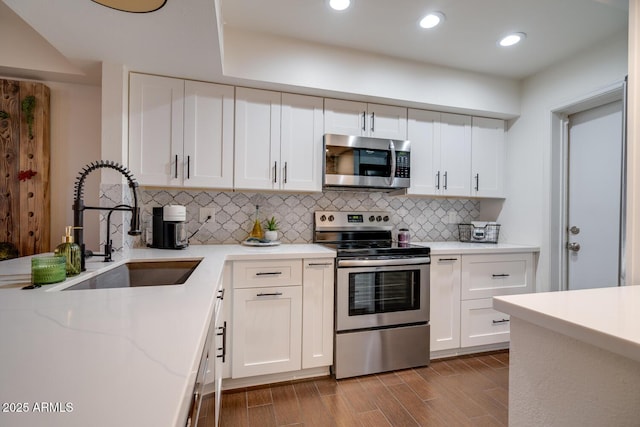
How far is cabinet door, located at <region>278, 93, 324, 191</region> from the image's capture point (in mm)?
2309

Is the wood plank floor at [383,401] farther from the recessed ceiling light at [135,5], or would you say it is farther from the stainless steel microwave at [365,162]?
the recessed ceiling light at [135,5]

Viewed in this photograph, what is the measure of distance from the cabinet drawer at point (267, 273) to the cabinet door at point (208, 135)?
0.68 m

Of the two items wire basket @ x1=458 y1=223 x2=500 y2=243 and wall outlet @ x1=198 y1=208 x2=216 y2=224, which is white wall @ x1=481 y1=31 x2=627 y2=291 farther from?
wall outlet @ x1=198 y1=208 x2=216 y2=224

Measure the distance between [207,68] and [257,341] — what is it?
192 cm

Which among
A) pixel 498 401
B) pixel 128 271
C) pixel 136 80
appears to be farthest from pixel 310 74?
pixel 498 401

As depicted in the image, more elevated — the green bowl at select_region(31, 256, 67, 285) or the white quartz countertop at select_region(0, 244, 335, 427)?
the green bowl at select_region(31, 256, 67, 285)

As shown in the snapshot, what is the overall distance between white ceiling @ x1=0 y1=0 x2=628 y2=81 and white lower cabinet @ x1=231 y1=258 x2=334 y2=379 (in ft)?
4.61

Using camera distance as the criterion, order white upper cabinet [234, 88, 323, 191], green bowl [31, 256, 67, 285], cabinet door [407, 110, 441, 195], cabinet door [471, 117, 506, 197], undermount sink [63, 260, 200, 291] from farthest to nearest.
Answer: cabinet door [471, 117, 506, 197], cabinet door [407, 110, 441, 195], white upper cabinet [234, 88, 323, 191], undermount sink [63, 260, 200, 291], green bowl [31, 256, 67, 285]

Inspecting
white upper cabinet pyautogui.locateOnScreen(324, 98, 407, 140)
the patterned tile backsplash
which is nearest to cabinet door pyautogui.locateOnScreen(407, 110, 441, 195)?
white upper cabinet pyautogui.locateOnScreen(324, 98, 407, 140)

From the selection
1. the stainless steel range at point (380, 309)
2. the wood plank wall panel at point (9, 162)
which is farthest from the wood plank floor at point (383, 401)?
the wood plank wall panel at point (9, 162)

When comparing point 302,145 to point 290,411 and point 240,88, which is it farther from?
point 290,411

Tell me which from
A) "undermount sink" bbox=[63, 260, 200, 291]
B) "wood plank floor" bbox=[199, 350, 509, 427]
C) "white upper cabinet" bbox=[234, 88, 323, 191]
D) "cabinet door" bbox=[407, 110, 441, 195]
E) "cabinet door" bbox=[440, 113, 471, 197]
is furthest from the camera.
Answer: "cabinet door" bbox=[440, 113, 471, 197]

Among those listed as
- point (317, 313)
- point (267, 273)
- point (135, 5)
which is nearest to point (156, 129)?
point (135, 5)

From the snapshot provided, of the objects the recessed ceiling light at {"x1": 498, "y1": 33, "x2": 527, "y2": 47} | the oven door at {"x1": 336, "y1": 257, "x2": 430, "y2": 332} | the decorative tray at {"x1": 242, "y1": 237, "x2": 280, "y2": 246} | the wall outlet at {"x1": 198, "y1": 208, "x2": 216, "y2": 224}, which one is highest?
the recessed ceiling light at {"x1": 498, "y1": 33, "x2": 527, "y2": 47}
